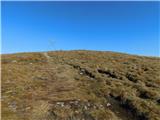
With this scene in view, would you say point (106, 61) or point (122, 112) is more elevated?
point (106, 61)

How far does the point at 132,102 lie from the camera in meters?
22.3

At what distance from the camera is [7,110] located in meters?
20.0

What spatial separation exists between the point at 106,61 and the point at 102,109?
72.7 feet

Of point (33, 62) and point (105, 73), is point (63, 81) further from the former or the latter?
point (33, 62)

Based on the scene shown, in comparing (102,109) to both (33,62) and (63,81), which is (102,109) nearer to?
(63,81)

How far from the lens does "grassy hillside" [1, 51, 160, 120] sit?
20016 mm

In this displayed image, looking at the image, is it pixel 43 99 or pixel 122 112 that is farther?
pixel 43 99

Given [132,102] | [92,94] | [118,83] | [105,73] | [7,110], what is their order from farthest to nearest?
[105,73] → [118,83] → [92,94] → [132,102] → [7,110]

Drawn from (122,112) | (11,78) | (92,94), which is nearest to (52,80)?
(11,78)

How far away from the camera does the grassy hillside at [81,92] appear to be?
65.7 ft

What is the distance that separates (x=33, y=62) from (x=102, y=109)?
22725 millimetres

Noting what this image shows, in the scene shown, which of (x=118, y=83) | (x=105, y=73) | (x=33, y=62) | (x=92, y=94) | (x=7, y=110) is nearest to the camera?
(x=7, y=110)

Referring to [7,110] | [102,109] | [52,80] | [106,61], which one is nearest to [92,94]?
[102,109]

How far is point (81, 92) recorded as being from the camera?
25125mm
